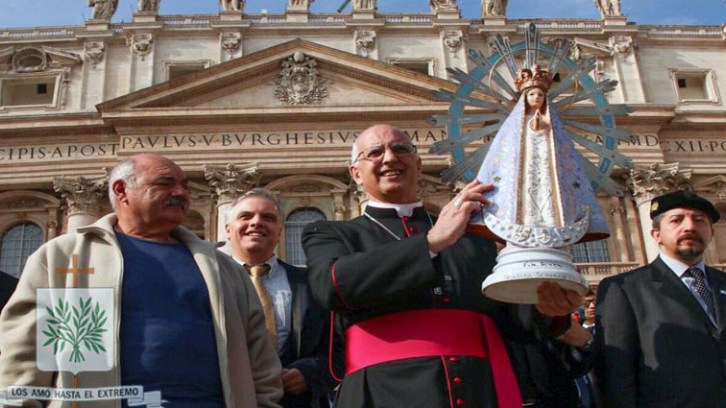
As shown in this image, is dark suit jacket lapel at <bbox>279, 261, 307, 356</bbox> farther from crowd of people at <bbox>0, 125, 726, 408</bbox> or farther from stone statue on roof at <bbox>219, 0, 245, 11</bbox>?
stone statue on roof at <bbox>219, 0, 245, 11</bbox>

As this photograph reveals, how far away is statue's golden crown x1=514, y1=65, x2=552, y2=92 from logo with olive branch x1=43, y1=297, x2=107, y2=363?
2254 mm

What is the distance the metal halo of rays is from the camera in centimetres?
417

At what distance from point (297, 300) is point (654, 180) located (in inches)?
808

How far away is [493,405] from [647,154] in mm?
22277

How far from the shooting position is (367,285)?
10.4 ft

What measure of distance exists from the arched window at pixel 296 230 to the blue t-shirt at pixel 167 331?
1849 cm

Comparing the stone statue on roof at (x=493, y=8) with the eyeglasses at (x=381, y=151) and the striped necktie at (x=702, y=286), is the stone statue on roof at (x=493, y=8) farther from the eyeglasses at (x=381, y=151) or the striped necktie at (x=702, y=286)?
the eyeglasses at (x=381, y=151)

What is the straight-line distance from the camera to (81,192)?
72.8 feet

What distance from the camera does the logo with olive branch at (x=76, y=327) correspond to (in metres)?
3.19

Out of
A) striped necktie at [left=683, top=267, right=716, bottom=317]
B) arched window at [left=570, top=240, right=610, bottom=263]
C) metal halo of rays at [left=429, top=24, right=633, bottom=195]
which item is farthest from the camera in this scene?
arched window at [left=570, top=240, right=610, bottom=263]

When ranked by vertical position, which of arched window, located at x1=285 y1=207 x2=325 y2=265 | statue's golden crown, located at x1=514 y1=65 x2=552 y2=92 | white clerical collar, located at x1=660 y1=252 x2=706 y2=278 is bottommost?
white clerical collar, located at x1=660 y1=252 x2=706 y2=278

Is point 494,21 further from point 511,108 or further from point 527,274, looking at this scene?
point 527,274

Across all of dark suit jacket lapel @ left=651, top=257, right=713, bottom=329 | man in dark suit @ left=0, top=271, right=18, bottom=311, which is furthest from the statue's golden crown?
man in dark suit @ left=0, top=271, right=18, bottom=311

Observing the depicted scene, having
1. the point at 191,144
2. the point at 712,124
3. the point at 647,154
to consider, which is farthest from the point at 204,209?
the point at 712,124
